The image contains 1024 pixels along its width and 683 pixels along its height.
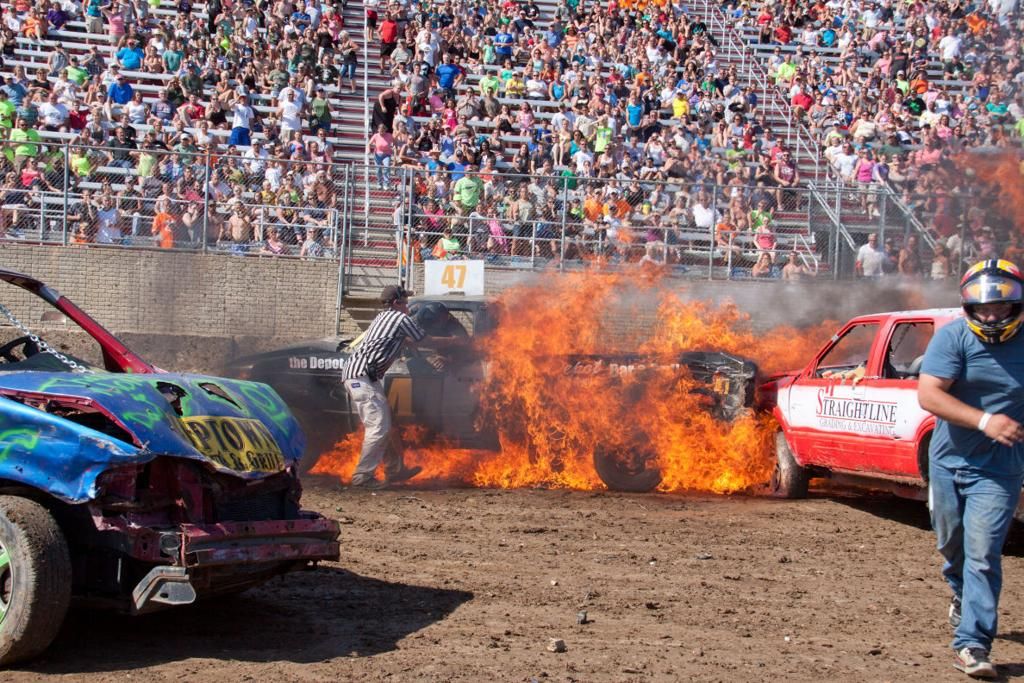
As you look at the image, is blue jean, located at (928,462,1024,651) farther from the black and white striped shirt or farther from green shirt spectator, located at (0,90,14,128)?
green shirt spectator, located at (0,90,14,128)

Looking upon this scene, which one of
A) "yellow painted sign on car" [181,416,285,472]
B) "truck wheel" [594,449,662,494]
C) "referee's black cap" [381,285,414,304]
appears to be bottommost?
"truck wheel" [594,449,662,494]

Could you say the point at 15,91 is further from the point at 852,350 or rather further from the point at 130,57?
the point at 852,350

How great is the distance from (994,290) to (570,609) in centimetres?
271

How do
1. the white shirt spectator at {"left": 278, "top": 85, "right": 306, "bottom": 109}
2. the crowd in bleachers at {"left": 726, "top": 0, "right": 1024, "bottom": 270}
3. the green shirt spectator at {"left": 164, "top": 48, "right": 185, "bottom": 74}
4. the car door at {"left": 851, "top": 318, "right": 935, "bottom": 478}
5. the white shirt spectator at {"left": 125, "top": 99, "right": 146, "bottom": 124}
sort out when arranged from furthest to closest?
the green shirt spectator at {"left": 164, "top": 48, "right": 185, "bottom": 74}
the white shirt spectator at {"left": 278, "top": 85, "right": 306, "bottom": 109}
the white shirt spectator at {"left": 125, "top": 99, "right": 146, "bottom": 124}
the crowd in bleachers at {"left": 726, "top": 0, "right": 1024, "bottom": 270}
the car door at {"left": 851, "top": 318, "right": 935, "bottom": 478}

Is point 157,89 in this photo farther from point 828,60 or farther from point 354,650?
point 354,650

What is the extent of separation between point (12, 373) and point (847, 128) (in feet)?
65.7

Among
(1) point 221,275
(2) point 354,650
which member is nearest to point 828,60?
(1) point 221,275

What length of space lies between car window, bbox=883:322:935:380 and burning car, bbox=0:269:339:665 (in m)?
5.03

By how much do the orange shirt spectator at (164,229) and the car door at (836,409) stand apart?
34.8ft

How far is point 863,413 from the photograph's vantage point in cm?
883

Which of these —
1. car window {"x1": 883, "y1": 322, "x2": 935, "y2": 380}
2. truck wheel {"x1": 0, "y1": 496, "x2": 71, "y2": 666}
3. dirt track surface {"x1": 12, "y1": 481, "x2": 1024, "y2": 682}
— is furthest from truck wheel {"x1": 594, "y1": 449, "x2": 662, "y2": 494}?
truck wheel {"x1": 0, "y1": 496, "x2": 71, "y2": 666}

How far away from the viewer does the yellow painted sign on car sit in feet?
17.4

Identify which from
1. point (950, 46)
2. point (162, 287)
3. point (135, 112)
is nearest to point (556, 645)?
point (162, 287)

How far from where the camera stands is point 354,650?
5.32m
